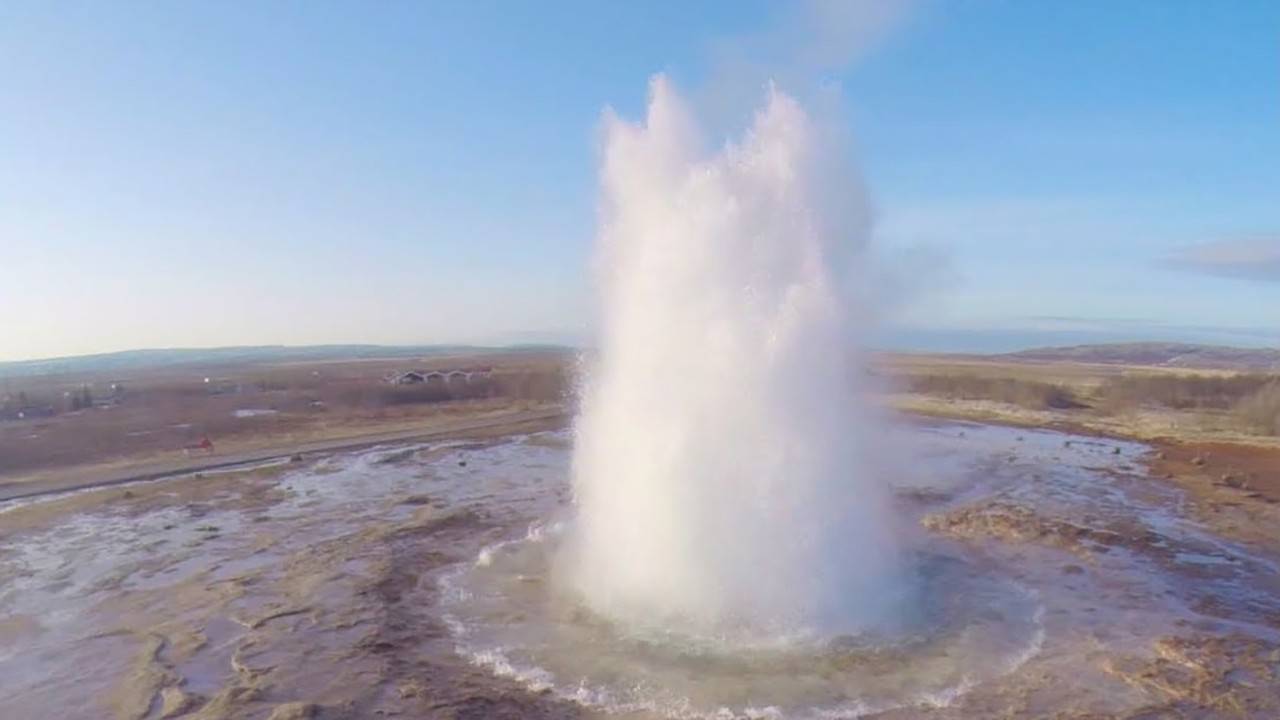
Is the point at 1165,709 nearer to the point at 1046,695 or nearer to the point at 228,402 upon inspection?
the point at 1046,695

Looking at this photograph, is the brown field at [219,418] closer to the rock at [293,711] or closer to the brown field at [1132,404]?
the rock at [293,711]

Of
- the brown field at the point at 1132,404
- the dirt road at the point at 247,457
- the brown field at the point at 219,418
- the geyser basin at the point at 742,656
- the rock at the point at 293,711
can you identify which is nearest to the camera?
the rock at the point at 293,711

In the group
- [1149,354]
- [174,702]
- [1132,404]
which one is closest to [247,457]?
[174,702]

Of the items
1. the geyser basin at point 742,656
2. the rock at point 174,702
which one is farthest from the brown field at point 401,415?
the rock at point 174,702

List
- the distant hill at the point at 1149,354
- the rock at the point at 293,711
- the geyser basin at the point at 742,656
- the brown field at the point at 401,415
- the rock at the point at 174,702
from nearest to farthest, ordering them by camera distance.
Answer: the rock at the point at 293,711 → the rock at the point at 174,702 → the geyser basin at the point at 742,656 → the brown field at the point at 401,415 → the distant hill at the point at 1149,354

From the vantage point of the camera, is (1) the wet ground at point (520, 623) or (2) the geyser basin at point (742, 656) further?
(1) the wet ground at point (520, 623)

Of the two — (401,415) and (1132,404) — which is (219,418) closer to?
(401,415)

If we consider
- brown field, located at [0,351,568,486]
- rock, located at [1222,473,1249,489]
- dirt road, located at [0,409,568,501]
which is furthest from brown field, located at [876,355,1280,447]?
brown field, located at [0,351,568,486]

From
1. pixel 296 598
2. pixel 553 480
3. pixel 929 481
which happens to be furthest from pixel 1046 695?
pixel 553 480

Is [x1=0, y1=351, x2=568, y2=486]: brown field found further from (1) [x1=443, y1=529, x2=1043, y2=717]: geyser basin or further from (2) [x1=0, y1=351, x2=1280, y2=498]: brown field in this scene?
(1) [x1=443, y1=529, x2=1043, y2=717]: geyser basin
